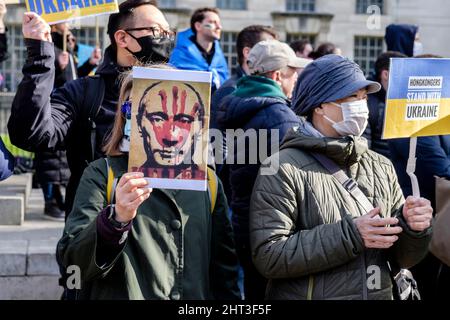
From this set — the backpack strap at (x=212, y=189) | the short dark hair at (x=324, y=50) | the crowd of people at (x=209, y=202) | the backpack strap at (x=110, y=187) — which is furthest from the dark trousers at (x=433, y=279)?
the short dark hair at (x=324, y=50)

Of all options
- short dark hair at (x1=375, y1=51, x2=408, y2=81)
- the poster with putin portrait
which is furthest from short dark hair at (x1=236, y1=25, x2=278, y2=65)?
the poster with putin portrait

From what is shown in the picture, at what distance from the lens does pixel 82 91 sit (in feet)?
14.6

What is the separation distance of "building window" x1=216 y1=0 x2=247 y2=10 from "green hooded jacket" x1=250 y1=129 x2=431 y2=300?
86.0ft

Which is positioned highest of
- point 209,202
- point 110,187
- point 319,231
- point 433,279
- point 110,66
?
point 110,66

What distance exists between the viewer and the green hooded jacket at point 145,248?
3.46 m

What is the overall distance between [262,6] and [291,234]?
26.6 metres

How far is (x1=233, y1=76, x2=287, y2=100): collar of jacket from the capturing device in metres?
5.24

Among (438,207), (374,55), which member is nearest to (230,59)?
(374,55)

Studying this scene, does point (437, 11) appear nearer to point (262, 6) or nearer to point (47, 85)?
point (262, 6)

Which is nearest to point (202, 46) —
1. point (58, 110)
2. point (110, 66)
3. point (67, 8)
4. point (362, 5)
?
point (110, 66)

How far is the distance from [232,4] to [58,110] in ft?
85.9

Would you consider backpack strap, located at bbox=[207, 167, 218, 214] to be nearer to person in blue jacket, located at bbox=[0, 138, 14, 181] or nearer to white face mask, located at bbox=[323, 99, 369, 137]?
white face mask, located at bbox=[323, 99, 369, 137]

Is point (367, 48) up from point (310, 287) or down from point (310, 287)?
down

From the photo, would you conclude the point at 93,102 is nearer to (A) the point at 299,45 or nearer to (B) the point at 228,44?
(A) the point at 299,45
